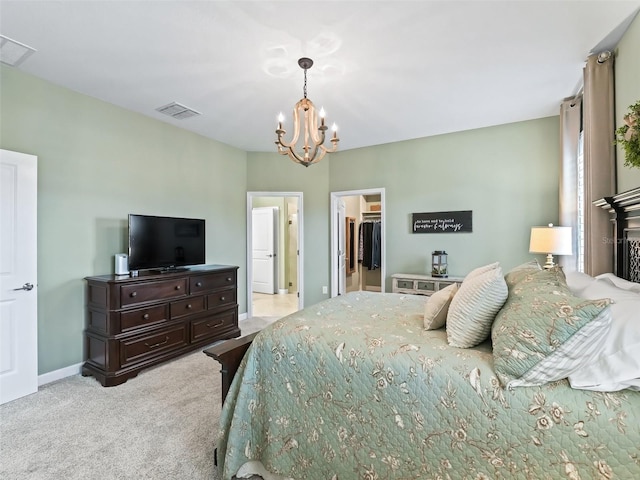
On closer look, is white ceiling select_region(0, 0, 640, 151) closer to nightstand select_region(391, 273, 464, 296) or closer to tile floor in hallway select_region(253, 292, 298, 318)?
nightstand select_region(391, 273, 464, 296)

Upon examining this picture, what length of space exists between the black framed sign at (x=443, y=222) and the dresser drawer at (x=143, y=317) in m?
3.41

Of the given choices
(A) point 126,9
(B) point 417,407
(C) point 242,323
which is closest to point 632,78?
(B) point 417,407

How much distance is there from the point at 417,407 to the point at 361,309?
0.97 m

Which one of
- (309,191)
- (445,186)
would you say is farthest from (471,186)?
(309,191)

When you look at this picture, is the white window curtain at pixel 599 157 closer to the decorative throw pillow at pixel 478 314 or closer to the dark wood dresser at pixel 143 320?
the decorative throw pillow at pixel 478 314

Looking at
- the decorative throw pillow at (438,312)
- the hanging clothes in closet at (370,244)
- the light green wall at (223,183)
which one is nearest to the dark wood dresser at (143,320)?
the light green wall at (223,183)

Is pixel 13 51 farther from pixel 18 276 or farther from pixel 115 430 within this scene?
pixel 115 430

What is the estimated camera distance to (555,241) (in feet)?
10.6

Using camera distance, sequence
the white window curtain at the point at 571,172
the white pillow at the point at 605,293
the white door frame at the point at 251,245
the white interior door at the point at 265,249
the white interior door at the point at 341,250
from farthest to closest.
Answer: the white interior door at the point at 265,249 → the white interior door at the point at 341,250 → the white door frame at the point at 251,245 → the white window curtain at the point at 571,172 → the white pillow at the point at 605,293

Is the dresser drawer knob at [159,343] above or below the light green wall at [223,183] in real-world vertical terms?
below

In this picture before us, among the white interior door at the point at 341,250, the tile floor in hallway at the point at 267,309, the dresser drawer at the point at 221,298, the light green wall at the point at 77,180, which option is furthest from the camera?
the white interior door at the point at 341,250

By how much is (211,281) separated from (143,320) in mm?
898

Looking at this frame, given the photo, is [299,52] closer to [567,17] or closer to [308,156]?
[308,156]

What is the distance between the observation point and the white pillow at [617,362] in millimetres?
1076
